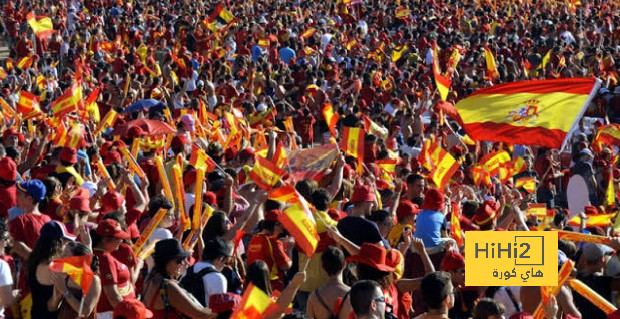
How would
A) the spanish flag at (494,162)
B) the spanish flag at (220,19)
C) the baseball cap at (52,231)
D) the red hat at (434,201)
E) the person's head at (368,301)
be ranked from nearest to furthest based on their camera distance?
the person's head at (368,301), the baseball cap at (52,231), the red hat at (434,201), the spanish flag at (494,162), the spanish flag at (220,19)

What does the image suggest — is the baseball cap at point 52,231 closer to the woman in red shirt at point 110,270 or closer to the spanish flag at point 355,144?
the woman in red shirt at point 110,270

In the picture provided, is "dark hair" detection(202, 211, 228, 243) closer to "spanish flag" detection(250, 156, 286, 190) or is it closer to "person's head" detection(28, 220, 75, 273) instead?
"person's head" detection(28, 220, 75, 273)

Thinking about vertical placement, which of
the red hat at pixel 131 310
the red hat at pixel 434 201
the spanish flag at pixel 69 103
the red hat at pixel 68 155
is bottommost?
the spanish flag at pixel 69 103

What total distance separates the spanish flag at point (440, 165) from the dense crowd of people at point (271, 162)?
12 centimetres

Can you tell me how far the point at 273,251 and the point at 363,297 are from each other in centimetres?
197

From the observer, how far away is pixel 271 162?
31.9 feet

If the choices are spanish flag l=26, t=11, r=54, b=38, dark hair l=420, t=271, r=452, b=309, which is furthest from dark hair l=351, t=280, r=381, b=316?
spanish flag l=26, t=11, r=54, b=38

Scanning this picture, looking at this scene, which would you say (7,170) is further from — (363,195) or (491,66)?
(491,66)

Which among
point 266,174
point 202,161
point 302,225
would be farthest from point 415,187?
point 302,225

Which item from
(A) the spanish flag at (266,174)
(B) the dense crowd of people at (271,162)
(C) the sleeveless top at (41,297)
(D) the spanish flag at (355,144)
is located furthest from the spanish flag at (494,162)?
(C) the sleeveless top at (41,297)

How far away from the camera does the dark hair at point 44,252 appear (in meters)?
6.10

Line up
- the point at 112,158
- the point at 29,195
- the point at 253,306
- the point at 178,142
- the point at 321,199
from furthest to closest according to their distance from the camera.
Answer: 1. the point at 178,142
2. the point at 112,158
3. the point at 321,199
4. the point at 29,195
5. the point at 253,306

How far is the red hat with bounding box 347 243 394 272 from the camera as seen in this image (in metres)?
6.25

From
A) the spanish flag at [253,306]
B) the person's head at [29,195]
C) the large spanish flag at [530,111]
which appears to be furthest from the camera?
the large spanish flag at [530,111]
